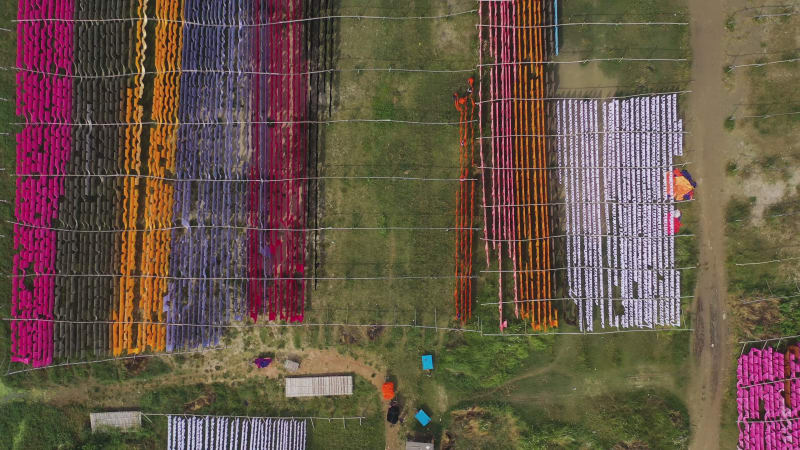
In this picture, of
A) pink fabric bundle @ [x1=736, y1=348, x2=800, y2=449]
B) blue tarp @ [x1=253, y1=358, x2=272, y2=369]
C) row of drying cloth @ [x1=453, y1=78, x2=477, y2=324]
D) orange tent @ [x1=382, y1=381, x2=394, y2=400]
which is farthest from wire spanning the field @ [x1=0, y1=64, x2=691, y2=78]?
pink fabric bundle @ [x1=736, y1=348, x2=800, y2=449]

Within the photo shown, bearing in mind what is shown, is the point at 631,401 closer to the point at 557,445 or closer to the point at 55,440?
the point at 557,445

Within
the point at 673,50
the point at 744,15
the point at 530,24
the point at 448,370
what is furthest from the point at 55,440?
the point at 744,15

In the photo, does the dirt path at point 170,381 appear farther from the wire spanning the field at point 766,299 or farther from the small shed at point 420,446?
the wire spanning the field at point 766,299

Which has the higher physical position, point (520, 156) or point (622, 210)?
point (520, 156)

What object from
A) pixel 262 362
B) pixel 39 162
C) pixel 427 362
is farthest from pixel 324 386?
pixel 39 162

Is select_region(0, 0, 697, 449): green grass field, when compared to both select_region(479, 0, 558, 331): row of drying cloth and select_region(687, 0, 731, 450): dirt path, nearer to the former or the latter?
select_region(687, 0, 731, 450): dirt path

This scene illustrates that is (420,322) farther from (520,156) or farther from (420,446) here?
(520,156)
